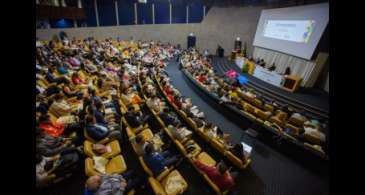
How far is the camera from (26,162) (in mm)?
722

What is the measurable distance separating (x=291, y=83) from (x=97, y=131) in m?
8.24

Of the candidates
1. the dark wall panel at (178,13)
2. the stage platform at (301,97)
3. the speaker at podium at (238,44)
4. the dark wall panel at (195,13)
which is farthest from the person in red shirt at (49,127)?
the dark wall panel at (195,13)

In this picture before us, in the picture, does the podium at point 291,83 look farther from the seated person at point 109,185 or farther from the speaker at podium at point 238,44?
the seated person at point 109,185

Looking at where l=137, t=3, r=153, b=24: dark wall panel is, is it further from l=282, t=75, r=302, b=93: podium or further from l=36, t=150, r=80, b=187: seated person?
l=36, t=150, r=80, b=187: seated person

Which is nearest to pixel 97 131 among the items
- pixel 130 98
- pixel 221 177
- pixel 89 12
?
pixel 130 98

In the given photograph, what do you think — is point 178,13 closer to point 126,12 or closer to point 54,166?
point 126,12

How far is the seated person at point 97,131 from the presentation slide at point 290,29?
8916 millimetres

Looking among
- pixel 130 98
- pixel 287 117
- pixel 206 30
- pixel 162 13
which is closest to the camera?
pixel 287 117

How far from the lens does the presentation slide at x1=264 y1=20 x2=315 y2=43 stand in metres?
7.29

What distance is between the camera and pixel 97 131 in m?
3.17

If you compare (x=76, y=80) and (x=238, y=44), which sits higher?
(x=238, y=44)

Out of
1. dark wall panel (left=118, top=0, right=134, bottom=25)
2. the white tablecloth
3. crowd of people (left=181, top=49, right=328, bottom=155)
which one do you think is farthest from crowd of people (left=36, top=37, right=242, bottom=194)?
dark wall panel (left=118, top=0, right=134, bottom=25)

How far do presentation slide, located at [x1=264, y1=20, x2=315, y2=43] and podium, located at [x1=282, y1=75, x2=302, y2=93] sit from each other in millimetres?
1812

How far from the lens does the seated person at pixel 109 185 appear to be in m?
2.10
